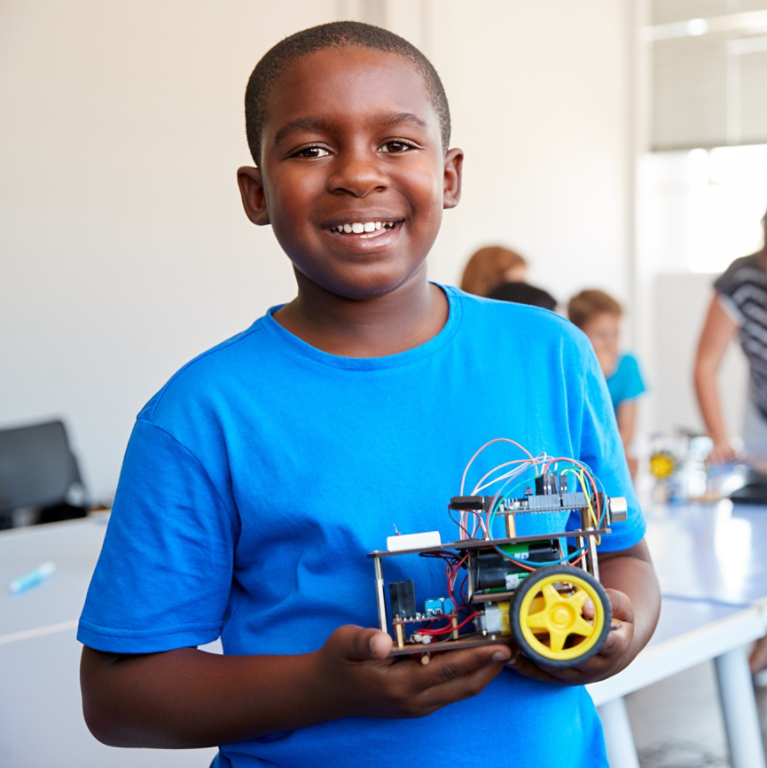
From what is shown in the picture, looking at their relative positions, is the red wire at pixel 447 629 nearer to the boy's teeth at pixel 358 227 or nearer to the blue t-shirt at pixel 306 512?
the blue t-shirt at pixel 306 512

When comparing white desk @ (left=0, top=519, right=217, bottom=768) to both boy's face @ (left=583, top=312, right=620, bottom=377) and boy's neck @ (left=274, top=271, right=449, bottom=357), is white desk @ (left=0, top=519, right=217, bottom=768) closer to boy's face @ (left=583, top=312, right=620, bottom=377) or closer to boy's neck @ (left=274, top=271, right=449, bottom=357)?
boy's neck @ (left=274, top=271, right=449, bottom=357)

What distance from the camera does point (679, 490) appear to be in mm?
2555

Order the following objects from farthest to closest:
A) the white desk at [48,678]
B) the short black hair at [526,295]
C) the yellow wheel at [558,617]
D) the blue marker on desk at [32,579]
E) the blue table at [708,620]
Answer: the short black hair at [526,295] < the blue marker on desk at [32,579] < the blue table at [708,620] < the white desk at [48,678] < the yellow wheel at [558,617]

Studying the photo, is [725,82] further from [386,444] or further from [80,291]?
[386,444]

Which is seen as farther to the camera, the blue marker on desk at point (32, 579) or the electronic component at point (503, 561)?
the blue marker on desk at point (32, 579)

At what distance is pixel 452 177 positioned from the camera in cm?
92

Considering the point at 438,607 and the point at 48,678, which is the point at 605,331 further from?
the point at 438,607

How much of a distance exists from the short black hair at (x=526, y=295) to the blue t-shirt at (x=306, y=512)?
1434 mm

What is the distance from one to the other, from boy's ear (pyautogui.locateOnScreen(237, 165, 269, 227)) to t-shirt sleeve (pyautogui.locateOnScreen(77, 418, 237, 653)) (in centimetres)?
24

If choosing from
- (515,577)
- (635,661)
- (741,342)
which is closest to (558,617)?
(515,577)

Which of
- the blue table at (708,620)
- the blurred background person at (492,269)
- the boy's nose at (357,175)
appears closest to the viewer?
the boy's nose at (357,175)

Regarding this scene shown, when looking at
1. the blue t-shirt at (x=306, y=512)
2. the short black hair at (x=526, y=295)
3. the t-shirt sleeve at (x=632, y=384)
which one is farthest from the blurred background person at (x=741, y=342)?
the blue t-shirt at (x=306, y=512)

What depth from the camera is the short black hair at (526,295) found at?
2.24 m

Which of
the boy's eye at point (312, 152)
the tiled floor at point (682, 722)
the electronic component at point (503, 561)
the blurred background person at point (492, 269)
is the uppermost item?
the boy's eye at point (312, 152)
